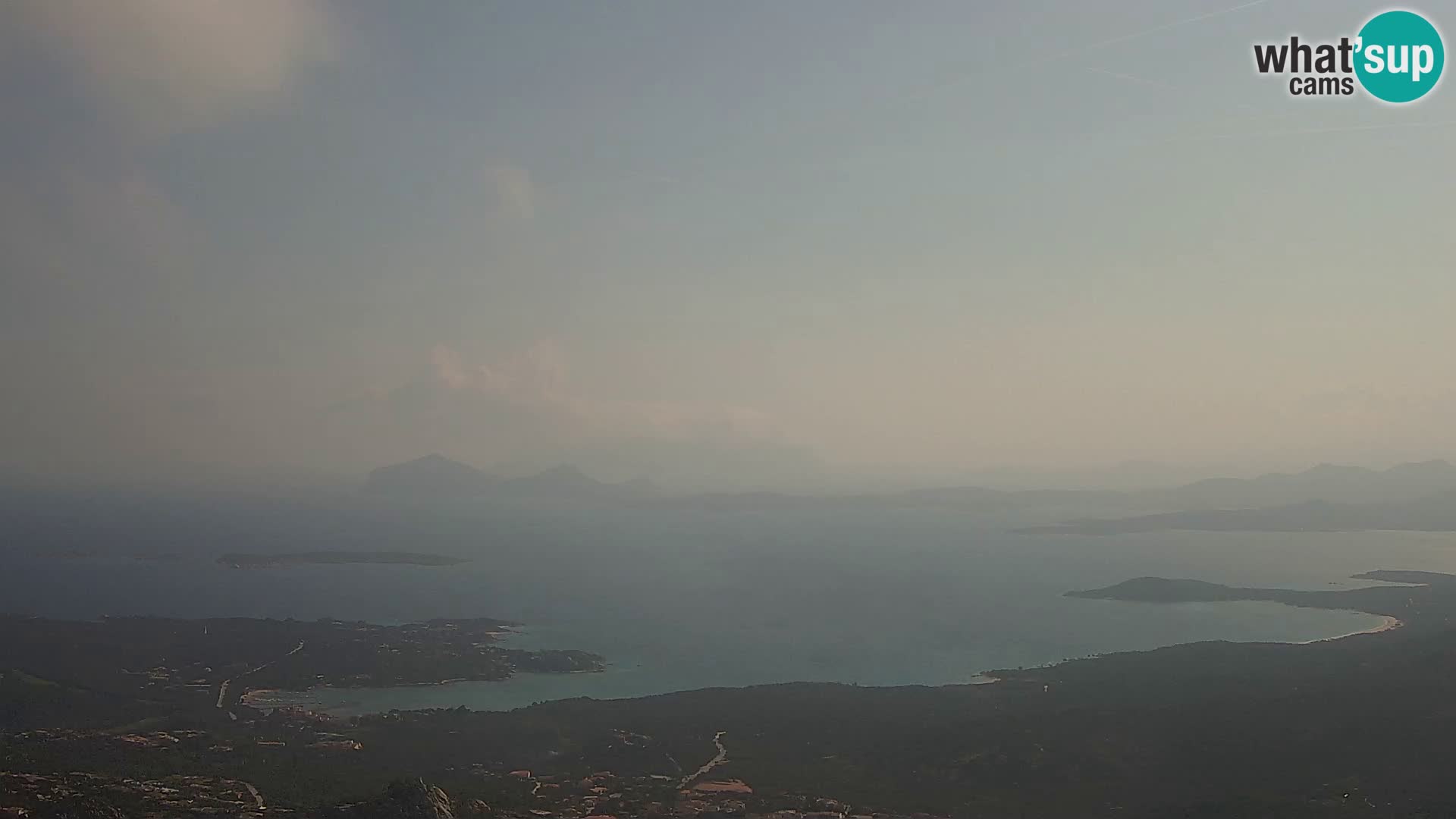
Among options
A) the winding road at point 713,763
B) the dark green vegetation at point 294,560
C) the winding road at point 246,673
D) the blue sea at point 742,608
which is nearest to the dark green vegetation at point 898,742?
the winding road at point 713,763

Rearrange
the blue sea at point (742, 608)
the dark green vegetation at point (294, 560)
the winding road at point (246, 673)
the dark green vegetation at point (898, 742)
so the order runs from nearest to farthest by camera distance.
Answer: the dark green vegetation at point (898, 742) < the winding road at point (246, 673) < the blue sea at point (742, 608) < the dark green vegetation at point (294, 560)

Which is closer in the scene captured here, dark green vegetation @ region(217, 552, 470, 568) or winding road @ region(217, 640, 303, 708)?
winding road @ region(217, 640, 303, 708)

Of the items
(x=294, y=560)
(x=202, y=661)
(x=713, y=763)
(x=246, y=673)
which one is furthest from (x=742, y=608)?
(x=294, y=560)

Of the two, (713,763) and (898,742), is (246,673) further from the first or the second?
(898,742)

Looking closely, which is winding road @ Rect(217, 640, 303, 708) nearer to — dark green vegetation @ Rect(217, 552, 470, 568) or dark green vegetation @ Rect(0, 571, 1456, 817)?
dark green vegetation @ Rect(0, 571, 1456, 817)

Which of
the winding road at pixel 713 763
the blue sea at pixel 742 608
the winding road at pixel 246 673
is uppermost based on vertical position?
the winding road at pixel 713 763

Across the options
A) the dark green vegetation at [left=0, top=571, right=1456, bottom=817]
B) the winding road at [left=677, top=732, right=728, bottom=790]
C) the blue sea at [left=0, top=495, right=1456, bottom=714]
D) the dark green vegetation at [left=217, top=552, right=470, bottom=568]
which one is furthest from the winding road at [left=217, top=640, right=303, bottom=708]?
the dark green vegetation at [left=217, top=552, right=470, bottom=568]

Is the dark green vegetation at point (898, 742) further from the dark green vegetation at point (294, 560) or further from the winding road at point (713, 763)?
the dark green vegetation at point (294, 560)

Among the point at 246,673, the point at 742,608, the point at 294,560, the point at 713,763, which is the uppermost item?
the point at 713,763

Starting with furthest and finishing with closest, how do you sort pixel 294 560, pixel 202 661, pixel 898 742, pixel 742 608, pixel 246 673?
pixel 294 560, pixel 742 608, pixel 202 661, pixel 246 673, pixel 898 742

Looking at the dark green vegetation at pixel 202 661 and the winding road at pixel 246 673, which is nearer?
the dark green vegetation at pixel 202 661
